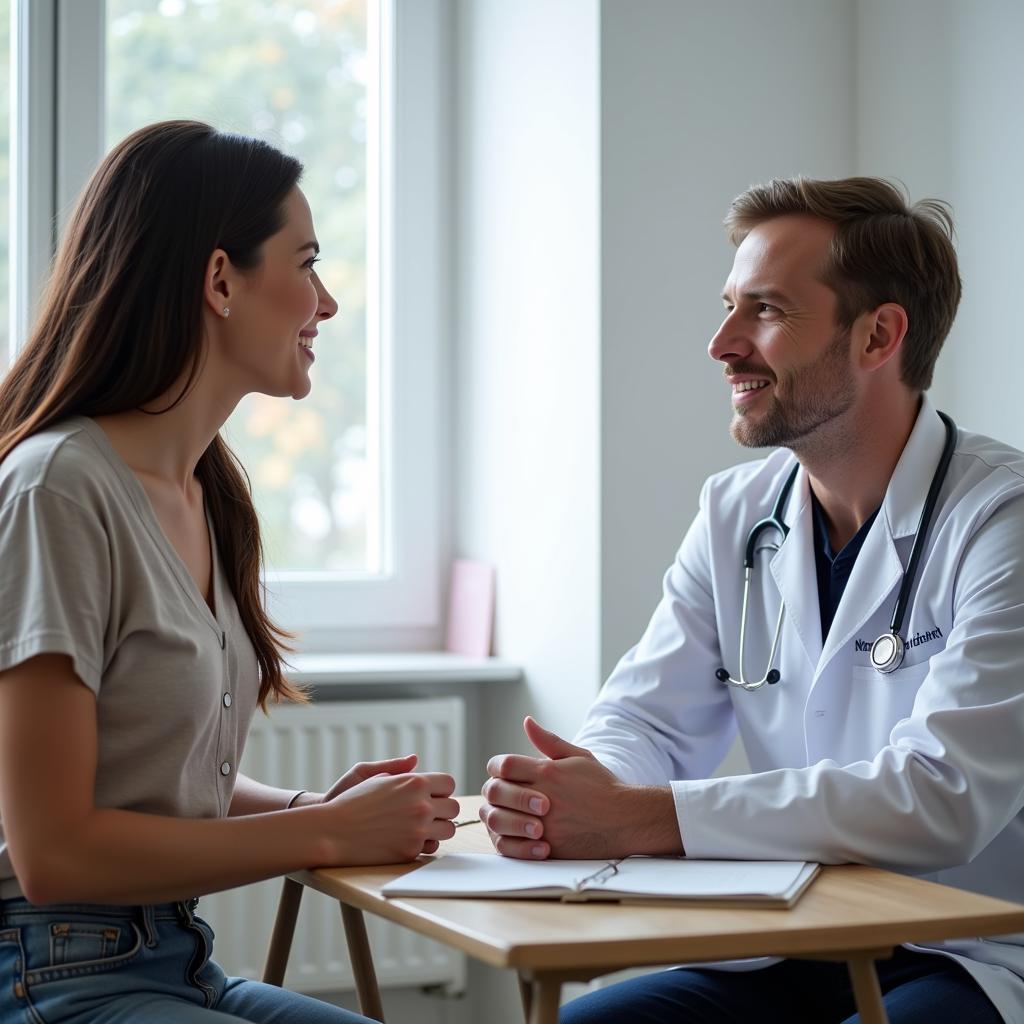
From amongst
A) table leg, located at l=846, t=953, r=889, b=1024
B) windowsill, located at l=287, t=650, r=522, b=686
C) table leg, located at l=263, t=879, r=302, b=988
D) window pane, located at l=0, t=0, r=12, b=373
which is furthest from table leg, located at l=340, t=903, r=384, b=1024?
window pane, located at l=0, t=0, r=12, b=373

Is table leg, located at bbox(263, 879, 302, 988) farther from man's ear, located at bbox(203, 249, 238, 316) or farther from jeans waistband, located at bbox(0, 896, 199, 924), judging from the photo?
man's ear, located at bbox(203, 249, 238, 316)

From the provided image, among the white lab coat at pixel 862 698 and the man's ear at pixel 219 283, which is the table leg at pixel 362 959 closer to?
the white lab coat at pixel 862 698

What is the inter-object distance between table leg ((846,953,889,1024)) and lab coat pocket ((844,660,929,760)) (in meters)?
0.50

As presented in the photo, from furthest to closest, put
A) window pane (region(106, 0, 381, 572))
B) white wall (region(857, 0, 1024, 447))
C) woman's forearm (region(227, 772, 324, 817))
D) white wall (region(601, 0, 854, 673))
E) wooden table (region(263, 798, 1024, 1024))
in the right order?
window pane (region(106, 0, 381, 572)) → white wall (region(601, 0, 854, 673)) → white wall (region(857, 0, 1024, 447)) → woman's forearm (region(227, 772, 324, 817)) → wooden table (region(263, 798, 1024, 1024))

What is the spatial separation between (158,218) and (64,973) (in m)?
0.73

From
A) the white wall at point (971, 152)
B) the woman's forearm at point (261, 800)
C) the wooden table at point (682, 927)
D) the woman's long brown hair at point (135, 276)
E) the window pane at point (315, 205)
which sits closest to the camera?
the wooden table at point (682, 927)

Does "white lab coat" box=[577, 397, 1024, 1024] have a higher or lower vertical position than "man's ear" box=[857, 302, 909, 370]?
lower

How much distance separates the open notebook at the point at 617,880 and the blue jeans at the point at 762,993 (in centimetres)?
26

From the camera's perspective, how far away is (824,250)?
1835 millimetres

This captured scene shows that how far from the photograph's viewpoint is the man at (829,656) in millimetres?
1391

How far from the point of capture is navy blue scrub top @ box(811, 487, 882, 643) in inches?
69.3

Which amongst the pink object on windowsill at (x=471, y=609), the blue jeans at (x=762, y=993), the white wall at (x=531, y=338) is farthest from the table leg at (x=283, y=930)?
the pink object on windowsill at (x=471, y=609)

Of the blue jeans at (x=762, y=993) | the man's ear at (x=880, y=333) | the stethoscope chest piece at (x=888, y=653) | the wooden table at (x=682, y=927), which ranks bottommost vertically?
the blue jeans at (x=762, y=993)

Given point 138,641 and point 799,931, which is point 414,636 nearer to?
point 138,641
